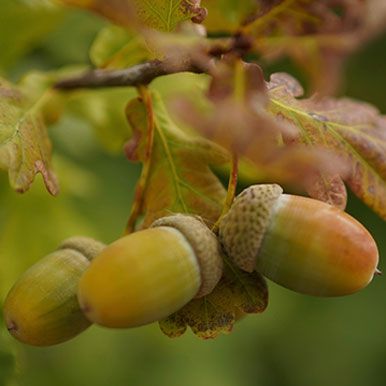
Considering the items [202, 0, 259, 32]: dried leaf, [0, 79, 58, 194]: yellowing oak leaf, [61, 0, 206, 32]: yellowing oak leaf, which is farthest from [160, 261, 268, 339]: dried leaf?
[202, 0, 259, 32]: dried leaf

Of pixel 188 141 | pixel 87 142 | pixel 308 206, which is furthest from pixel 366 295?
pixel 308 206

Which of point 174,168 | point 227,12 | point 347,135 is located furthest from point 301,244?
point 227,12

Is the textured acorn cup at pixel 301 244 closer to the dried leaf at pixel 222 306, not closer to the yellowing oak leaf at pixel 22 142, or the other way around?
the dried leaf at pixel 222 306

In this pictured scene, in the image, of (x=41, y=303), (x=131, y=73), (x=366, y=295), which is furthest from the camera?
(x=366, y=295)

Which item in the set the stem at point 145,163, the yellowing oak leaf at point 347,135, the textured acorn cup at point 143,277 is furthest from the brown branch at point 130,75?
the textured acorn cup at point 143,277

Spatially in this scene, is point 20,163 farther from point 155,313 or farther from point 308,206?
point 308,206

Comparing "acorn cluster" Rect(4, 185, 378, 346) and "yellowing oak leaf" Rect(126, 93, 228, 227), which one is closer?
"acorn cluster" Rect(4, 185, 378, 346)

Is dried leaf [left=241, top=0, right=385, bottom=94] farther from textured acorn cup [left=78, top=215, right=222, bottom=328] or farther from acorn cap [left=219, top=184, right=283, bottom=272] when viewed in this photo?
textured acorn cup [left=78, top=215, right=222, bottom=328]

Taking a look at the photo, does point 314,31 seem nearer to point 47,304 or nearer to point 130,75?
point 130,75
